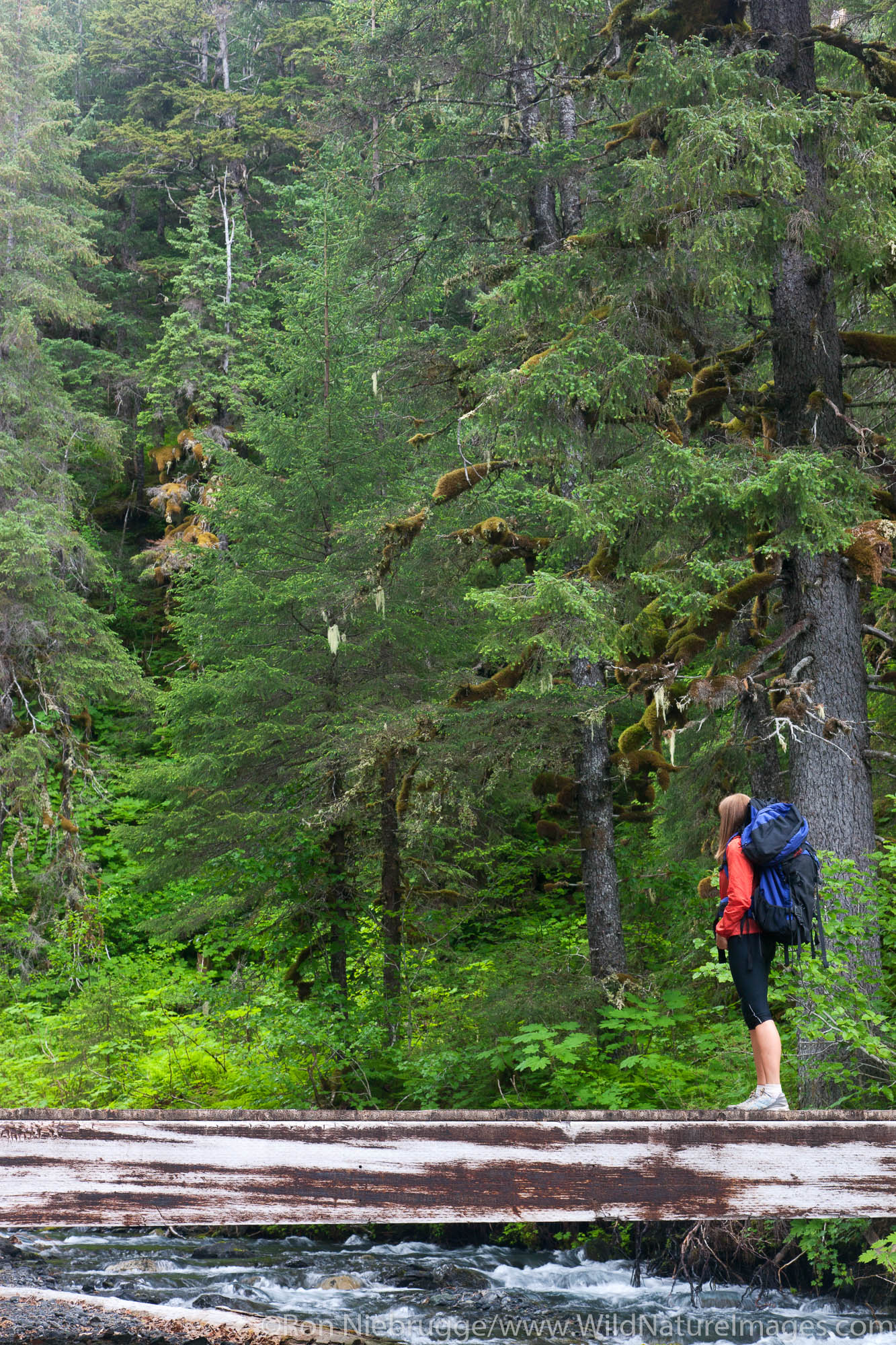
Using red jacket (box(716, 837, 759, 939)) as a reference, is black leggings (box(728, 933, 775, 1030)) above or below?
below

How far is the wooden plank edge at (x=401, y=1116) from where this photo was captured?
4.34 metres

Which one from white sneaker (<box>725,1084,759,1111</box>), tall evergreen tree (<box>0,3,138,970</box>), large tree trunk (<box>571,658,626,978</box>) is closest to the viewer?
white sneaker (<box>725,1084,759,1111</box>)

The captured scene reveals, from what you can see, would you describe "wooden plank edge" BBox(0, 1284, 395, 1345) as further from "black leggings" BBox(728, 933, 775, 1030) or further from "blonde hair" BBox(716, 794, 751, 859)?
"blonde hair" BBox(716, 794, 751, 859)

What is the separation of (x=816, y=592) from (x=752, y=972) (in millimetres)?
3823

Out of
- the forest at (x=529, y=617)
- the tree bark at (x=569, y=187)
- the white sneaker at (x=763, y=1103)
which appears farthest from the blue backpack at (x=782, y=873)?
the tree bark at (x=569, y=187)

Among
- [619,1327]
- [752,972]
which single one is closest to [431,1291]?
[619,1327]

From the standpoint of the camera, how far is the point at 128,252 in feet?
96.3

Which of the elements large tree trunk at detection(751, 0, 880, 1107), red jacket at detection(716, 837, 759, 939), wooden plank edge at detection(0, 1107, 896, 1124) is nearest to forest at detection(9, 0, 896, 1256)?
large tree trunk at detection(751, 0, 880, 1107)

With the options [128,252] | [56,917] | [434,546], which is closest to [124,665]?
[56,917]

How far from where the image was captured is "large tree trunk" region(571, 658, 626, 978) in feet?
32.0

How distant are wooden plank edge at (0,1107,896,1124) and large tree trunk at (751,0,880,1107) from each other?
268 centimetres

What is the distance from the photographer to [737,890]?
505 centimetres

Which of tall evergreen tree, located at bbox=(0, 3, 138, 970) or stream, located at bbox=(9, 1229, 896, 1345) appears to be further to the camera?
tall evergreen tree, located at bbox=(0, 3, 138, 970)

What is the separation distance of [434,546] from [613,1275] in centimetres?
666
